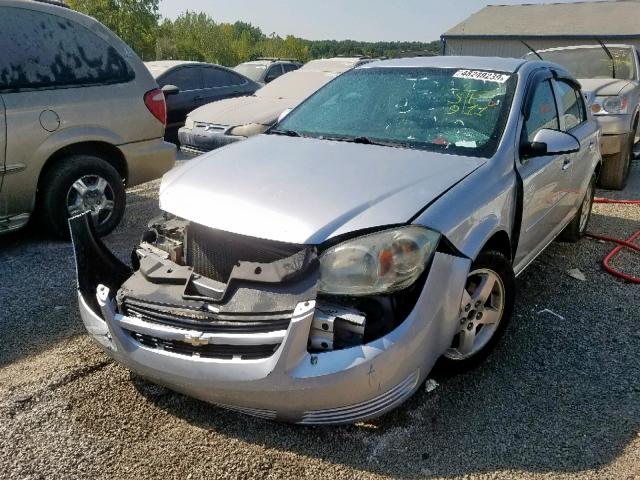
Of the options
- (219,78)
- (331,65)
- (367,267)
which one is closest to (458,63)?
(367,267)

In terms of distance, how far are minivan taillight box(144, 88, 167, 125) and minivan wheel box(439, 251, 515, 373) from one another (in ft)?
11.5

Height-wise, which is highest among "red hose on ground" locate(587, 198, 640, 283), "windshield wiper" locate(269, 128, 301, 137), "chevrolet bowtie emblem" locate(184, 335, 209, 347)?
"windshield wiper" locate(269, 128, 301, 137)

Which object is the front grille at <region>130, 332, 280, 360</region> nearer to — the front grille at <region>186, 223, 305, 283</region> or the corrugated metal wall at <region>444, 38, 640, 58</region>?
the front grille at <region>186, 223, 305, 283</region>

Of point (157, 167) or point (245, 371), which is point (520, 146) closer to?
point (245, 371)

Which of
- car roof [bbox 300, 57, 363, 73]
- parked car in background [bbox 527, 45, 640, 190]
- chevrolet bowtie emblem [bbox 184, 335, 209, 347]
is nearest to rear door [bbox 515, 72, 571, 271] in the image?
chevrolet bowtie emblem [bbox 184, 335, 209, 347]

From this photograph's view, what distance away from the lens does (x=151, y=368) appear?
233cm

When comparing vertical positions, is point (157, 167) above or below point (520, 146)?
below

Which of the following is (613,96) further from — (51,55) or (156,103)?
(51,55)

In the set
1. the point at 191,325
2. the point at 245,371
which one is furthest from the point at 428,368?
the point at 191,325

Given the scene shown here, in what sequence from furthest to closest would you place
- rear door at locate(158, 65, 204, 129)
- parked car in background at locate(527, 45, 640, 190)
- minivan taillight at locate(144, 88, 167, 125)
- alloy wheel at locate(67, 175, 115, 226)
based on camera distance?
rear door at locate(158, 65, 204, 129)
parked car in background at locate(527, 45, 640, 190)
minivan taillight at locate(144, 88, 167, 125)
alloy wheel at locate(67, 175, 115, 226)

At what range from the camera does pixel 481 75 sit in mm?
3527

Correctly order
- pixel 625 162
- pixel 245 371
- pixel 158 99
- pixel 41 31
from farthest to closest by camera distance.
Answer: pixel 625 162 < pixel 158 99 < pixel 41 31 < pixel 245 371

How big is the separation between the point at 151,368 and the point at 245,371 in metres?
0.45

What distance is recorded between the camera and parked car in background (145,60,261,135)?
9.41 metres
